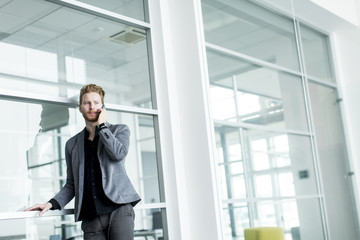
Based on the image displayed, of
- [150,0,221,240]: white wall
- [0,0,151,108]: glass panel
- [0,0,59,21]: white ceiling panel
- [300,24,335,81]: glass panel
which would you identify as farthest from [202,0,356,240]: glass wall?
[0,0,59,21]: white ceiling panel

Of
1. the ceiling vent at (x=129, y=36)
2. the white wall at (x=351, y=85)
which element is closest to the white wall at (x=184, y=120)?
the ceiling vent at (x=129, y=36)

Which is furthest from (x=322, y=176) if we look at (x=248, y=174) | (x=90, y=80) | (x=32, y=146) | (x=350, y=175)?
(x=32, y=146)

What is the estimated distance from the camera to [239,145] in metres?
3.91

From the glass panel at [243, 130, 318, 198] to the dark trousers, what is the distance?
4.33 ft

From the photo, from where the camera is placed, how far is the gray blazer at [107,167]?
2.86m

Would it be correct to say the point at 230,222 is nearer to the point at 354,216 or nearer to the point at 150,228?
the point at 150,228

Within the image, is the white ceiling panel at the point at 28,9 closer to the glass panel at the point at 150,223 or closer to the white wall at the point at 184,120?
the white wall at the point at 184,120

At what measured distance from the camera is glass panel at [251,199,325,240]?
12.2 ft

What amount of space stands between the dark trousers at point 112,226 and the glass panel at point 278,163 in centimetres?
132

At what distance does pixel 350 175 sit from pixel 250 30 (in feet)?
5.02

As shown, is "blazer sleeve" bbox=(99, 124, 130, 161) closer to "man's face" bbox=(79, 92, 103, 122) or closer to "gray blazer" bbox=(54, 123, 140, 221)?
"gray blazer" bbox=(54, 123, 140, 221)

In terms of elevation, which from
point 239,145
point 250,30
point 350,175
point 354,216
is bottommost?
point 354,216

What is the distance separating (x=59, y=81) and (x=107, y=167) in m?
0.74

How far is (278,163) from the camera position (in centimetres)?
385
